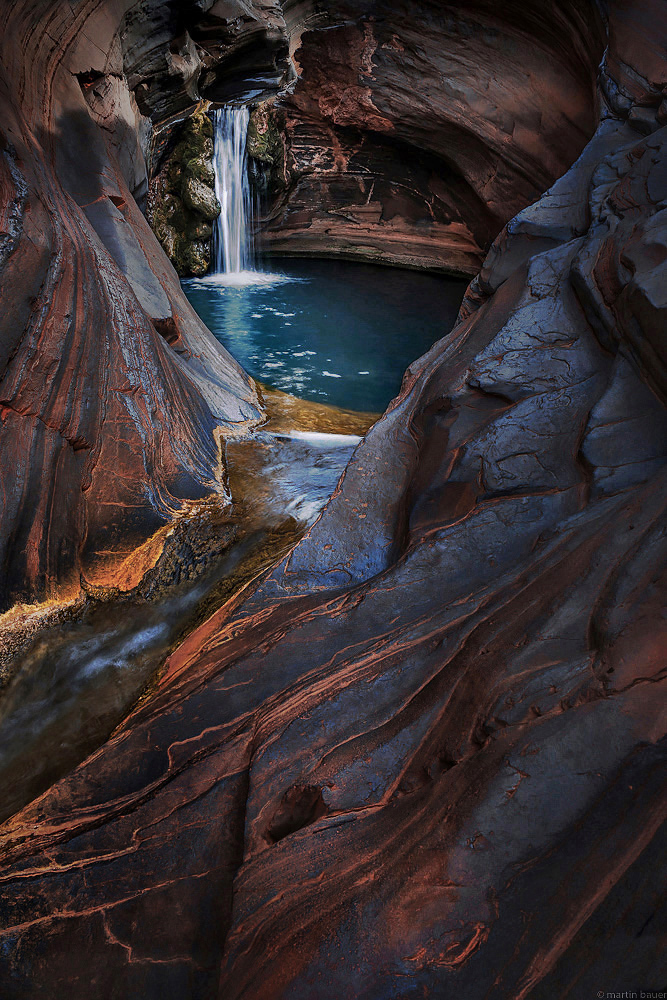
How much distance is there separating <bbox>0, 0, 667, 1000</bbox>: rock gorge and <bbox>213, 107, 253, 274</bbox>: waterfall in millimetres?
4774

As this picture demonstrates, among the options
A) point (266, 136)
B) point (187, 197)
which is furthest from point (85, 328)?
point (266, 136)

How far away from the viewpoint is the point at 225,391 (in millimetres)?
5484

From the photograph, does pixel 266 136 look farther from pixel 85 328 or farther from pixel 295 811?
pixel 295 811

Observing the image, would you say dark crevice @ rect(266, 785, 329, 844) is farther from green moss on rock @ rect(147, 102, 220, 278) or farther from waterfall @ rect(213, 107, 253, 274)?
waterfall @ rect(213, 107, 253, 274)

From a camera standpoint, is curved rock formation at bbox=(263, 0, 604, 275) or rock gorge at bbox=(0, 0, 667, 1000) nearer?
rock gorge at bbox=(0, 0, 667, 1000)

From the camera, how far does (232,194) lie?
1123 centimetres

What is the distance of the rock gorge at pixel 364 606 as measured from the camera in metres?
1.44

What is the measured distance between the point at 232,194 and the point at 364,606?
35.1ft

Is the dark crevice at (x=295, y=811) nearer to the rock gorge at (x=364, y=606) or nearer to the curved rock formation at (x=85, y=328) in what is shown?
the rock gorge at (x=364, y=606)

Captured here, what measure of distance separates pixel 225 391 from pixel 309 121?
28.5 ft

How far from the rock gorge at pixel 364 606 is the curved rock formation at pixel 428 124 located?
6.87 feet

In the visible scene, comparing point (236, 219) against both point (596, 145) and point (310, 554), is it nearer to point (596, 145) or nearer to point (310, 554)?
point (596, 145)

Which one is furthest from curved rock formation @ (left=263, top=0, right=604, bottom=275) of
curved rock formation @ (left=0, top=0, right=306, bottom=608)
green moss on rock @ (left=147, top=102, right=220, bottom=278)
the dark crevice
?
the dark crevice

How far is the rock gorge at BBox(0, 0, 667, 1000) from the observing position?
1438mm
